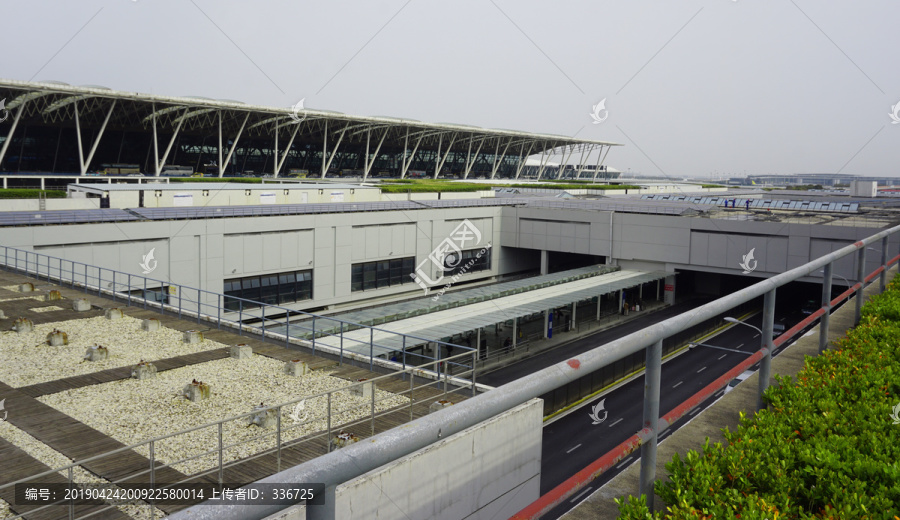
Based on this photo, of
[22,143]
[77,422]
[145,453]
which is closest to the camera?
[145,453]

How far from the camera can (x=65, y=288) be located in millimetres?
19516

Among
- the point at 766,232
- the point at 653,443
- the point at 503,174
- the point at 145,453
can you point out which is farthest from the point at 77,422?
the point at 503,174

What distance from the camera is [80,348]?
13312mm

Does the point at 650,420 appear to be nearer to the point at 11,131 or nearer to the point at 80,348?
the point at 80,348

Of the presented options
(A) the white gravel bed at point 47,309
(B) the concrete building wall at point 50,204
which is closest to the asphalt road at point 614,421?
(A) the white gravel bed at point 47,309

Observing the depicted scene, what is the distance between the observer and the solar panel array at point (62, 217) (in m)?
24.4

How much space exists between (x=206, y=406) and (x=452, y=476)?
169 inches

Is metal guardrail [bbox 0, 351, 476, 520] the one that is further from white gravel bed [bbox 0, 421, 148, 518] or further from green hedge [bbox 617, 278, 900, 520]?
green hedge [bbox 617, 278, 900, 520]

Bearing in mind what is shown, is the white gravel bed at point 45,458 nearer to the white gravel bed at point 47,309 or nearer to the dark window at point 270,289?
the white gravel bed at point 47,309

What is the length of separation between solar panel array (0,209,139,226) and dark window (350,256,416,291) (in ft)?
40.2

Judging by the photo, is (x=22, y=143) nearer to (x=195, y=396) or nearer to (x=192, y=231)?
(x=192, y=231)

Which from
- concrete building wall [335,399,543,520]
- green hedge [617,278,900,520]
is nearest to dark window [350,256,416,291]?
concrete building wall [335,399,543,520]

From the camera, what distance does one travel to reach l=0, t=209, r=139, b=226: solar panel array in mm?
24375

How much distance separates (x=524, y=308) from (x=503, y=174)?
278ft
